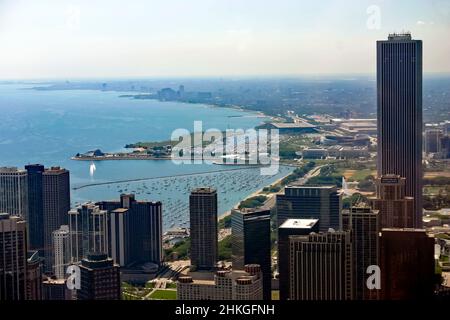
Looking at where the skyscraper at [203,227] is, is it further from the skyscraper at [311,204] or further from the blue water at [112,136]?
the skyscraper at [311,204]

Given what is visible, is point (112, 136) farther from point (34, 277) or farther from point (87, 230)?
point (34, 277)

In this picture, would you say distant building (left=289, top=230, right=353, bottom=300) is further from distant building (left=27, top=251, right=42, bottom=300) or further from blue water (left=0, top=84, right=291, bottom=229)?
blue water (left=0, top=84, right=291, bottom=229)

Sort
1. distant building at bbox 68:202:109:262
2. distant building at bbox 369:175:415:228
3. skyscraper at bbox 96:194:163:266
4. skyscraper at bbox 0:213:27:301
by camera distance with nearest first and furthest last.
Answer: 1. skyscraper at bbox 0:213:27:301
2. distant building at bbox 369:175:415:228
3. distant building at bbox 68:202:109:262
4. skyscraper at bbox 96:194:163:266

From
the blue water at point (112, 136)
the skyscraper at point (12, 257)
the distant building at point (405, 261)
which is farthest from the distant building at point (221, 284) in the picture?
the blue water at point (112, 136)

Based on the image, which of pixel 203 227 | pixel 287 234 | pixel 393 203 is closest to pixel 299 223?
pixel 287 234

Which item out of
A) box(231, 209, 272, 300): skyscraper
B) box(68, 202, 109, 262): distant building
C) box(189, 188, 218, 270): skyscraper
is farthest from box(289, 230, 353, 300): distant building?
box(68, 202, 109, 262): distant building

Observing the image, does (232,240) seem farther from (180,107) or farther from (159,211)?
(180,107)
